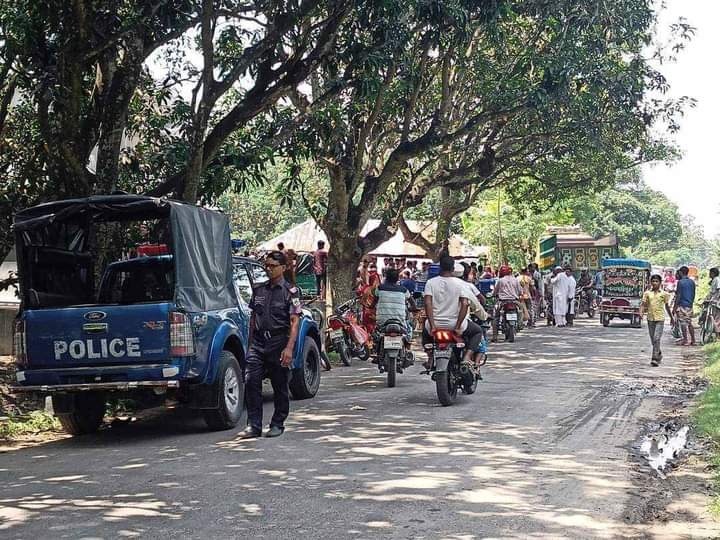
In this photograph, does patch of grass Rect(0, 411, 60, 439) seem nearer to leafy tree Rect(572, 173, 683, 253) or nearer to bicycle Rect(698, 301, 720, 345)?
bicycle Rect(698, 301, 720, 345)

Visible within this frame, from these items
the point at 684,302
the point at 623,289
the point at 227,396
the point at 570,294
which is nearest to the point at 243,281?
the point at 227,396

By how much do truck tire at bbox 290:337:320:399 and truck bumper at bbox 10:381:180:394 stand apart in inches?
116

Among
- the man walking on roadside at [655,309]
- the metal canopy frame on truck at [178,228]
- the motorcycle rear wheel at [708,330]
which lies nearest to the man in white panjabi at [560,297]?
the motorcycle rear wheel at [708,330]

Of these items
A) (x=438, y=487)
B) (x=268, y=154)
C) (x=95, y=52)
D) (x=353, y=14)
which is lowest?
(x=438, y=487)

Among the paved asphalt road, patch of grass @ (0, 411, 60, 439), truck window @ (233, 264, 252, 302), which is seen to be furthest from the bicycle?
patch of grass @ (0, 411, 60, 439)

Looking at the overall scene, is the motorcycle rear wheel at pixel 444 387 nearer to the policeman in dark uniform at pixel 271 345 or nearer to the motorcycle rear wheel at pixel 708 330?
the policeman in dark uniform at pixel 271 345

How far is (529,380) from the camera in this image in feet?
46.8

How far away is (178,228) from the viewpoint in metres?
9.59

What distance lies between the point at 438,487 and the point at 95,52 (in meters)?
7.69

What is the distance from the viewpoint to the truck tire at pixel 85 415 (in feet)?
32.6

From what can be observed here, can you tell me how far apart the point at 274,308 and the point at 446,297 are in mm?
2885

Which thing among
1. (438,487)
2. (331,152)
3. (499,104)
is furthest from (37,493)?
(499,104)

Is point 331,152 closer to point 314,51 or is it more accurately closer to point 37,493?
point 314,51

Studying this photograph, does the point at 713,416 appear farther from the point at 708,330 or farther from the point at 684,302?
the point at 708,330
